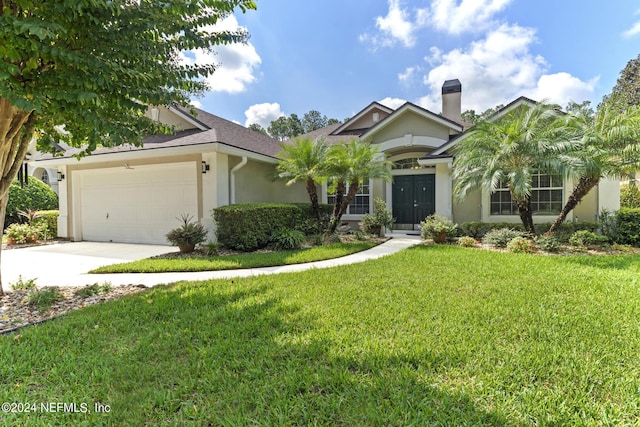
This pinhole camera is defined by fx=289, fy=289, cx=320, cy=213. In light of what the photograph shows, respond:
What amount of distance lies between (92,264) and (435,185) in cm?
1221

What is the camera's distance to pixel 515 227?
35.2 ft

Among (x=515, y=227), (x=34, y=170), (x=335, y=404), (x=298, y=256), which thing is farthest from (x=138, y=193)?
(x=34, y=170)

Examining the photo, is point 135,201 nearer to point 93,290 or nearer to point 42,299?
point 93,290

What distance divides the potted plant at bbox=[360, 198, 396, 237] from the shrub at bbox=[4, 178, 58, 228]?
50.0 feet

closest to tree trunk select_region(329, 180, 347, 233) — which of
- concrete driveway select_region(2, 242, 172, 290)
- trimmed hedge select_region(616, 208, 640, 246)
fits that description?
concrete driveway select_region(2, 242, 172, 290)

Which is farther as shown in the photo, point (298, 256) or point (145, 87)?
point (298, 256)

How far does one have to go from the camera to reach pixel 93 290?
5266 millimetres

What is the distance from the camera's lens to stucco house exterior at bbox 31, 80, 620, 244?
10375mm

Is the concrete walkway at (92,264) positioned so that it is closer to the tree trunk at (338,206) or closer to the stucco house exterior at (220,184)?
the stucco house exterior at (220,184)

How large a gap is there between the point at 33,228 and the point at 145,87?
12.2m

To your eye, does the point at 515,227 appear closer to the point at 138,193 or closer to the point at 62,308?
the point at 62,308

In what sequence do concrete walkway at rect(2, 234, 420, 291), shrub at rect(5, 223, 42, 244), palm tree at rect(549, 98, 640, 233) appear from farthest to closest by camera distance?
1. shrub at rect(5, 223, 42, 244)
2. palm tree at rect(549, 98, 640, 233)
3. concrete walkway at rect(2, 234, 420, 291)

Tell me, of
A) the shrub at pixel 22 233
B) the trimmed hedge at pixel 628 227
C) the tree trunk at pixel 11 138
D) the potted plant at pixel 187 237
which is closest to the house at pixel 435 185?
the trimmed hedge at pixel 628 227

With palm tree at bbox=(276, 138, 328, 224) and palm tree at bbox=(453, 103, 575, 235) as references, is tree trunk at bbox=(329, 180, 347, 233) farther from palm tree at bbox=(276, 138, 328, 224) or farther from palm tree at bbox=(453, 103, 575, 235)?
palm tree at bbox=(453, 103, 575, 235)
